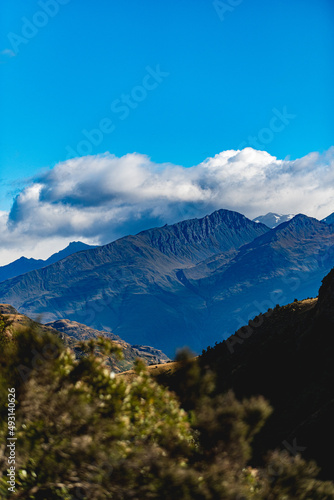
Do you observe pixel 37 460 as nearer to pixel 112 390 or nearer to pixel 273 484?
pixel 112 390

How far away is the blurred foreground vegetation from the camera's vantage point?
10281 mm

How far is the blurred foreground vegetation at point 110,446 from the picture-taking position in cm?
1028

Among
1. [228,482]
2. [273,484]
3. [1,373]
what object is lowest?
[273,484]

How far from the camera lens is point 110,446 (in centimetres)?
1037

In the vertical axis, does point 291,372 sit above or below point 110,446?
below

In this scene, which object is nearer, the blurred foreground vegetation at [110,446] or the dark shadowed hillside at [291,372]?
the blurred foreground vegetation at [110,446]

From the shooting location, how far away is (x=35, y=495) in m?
11.2

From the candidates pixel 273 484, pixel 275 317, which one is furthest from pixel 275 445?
pixel 275 317

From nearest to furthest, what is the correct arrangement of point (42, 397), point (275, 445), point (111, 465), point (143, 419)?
1. point (111, 465)
2. point (42, 397)
3. point (143, 419)
4. point (275, 445)

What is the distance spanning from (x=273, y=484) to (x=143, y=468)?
4.78m

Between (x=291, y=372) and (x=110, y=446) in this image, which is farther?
(x=291, y=372)

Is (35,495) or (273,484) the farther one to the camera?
(273,484)

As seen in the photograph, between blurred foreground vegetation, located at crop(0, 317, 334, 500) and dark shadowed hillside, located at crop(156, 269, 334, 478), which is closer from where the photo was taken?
blurred foreground vegetation, located at crop(0, 317, 334, 500)

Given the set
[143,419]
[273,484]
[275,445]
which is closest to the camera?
[143,419]
